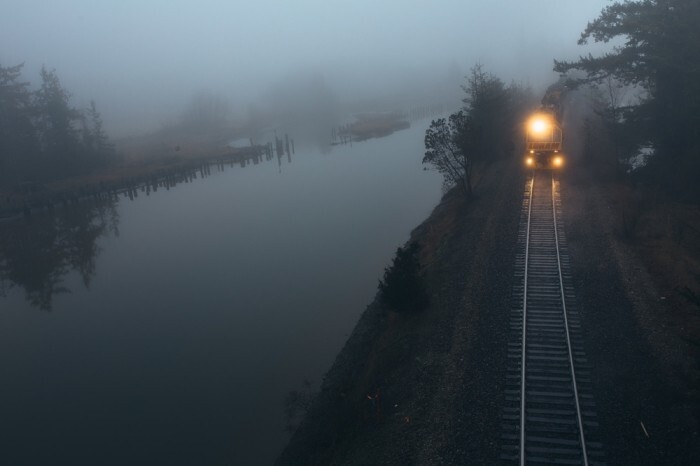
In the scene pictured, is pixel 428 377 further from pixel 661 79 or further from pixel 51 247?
pixel 51 247

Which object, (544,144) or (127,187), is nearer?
(544,144)

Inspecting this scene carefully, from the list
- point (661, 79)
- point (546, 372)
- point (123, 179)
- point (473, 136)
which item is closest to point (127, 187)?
point (123, 179)

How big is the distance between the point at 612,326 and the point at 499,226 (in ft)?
26.5

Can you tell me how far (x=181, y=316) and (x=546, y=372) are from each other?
1501 cm

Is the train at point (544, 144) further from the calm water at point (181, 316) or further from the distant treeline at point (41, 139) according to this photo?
the distant treeline at point (41, 139)

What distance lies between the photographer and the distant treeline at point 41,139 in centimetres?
4975

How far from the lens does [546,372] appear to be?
1109 cm

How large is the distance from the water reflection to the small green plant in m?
17.5

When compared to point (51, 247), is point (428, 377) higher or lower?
lower

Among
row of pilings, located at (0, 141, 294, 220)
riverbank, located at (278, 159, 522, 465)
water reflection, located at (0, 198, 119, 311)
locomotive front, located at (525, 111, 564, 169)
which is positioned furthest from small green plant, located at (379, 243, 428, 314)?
row of pilings, located at (0, 141, 294, 220)

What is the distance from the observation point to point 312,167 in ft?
175

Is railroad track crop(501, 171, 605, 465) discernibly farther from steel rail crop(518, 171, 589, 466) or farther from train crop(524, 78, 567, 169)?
train crop(524, 78, 567, 169)

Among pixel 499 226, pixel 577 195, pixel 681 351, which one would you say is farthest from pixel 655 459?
pixel 577 195

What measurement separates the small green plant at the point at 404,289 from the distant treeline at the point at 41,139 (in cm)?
4483
